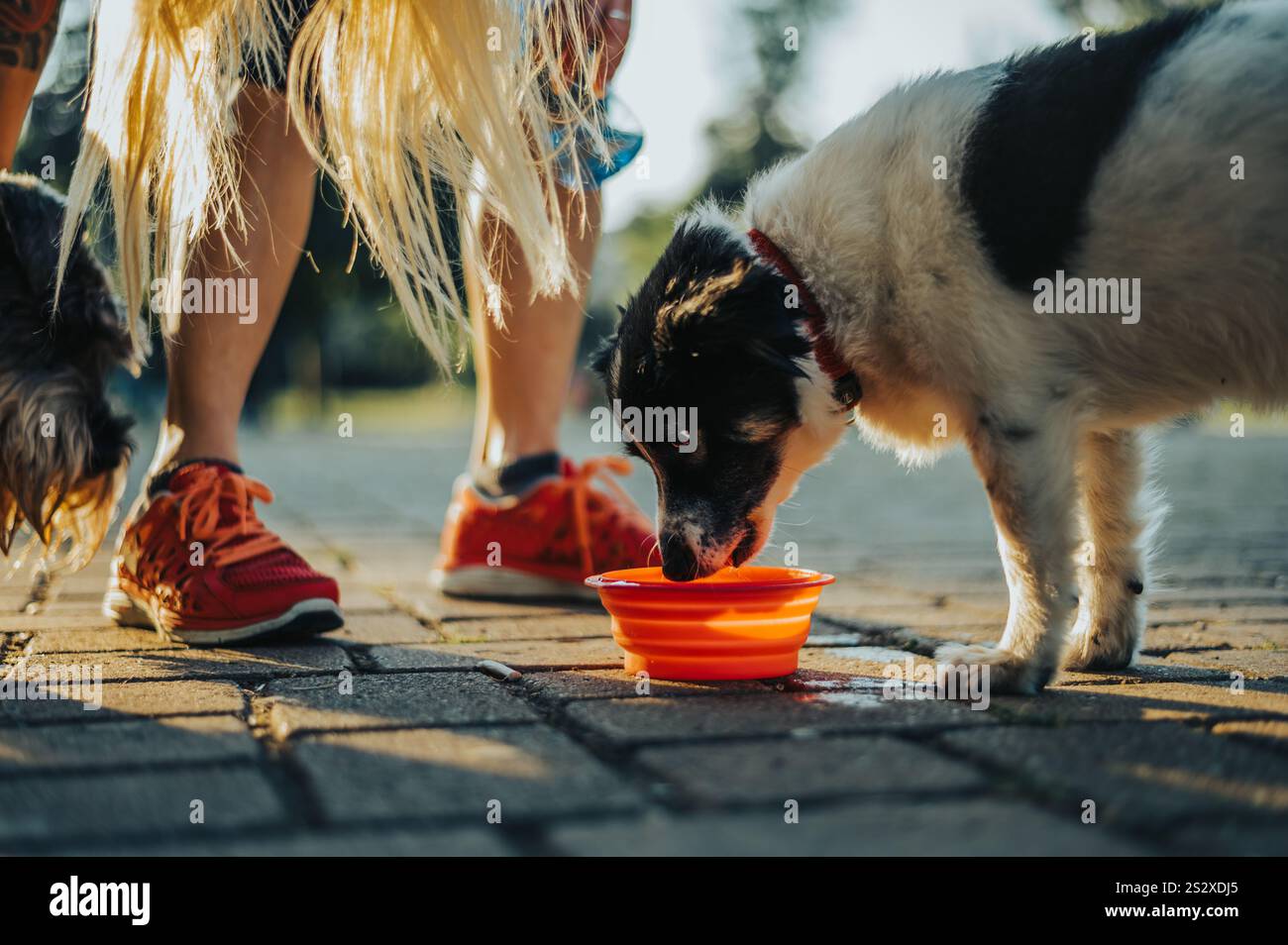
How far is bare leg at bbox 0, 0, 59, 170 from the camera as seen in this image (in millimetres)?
2895

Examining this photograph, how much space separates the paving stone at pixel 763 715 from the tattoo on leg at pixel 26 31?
212cm

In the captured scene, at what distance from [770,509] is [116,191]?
1760mm

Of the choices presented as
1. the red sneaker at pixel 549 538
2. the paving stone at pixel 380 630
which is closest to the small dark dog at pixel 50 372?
the paving stone at pixel 380 630

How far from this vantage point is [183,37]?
2.84m

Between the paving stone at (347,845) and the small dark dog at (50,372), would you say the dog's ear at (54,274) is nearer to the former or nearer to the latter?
the small dark dog at (50,372)

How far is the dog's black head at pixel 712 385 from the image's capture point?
2.58 meters

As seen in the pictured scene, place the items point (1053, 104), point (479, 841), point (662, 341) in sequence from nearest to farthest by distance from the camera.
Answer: point (479, 841), point (1053, 104), point (662, 341)

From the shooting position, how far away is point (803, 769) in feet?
5.75

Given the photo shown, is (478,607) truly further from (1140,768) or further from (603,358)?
(1140,768)

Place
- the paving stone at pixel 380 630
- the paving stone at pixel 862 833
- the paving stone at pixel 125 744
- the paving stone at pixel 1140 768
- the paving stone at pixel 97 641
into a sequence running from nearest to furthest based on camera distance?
the paving stone at pixel 862 833 < the paving stone at pixel 1140 768 < the paving stone at pixel 125 744 < the paving stone at pixel 97 641 < the paving stone at pixel 380 630

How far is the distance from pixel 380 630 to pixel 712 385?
3.72ft

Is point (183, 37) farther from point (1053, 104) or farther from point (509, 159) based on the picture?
point (1053, 104)
